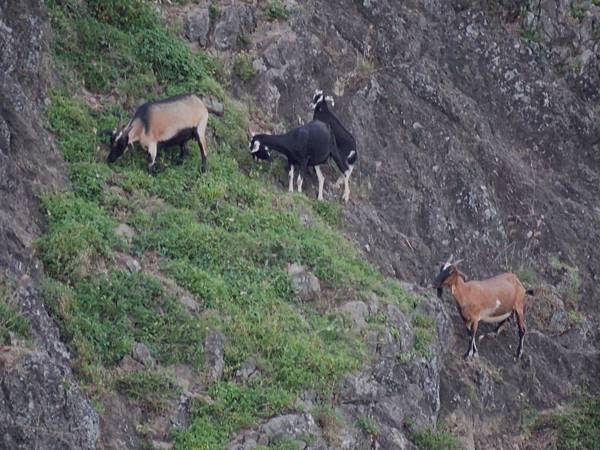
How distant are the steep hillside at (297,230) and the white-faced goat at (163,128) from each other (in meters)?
0.29

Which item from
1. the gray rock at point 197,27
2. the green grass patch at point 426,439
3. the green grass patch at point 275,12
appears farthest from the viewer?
the green grass patch at point 275,12

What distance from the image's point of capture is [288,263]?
1844cm

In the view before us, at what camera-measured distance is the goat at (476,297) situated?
20.1 m

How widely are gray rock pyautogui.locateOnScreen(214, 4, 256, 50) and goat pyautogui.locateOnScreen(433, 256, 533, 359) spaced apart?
5.13 metres

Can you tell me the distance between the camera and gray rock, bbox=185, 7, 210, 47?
22188mm

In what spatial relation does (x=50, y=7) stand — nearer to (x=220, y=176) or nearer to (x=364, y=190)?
(x=220, y=176)

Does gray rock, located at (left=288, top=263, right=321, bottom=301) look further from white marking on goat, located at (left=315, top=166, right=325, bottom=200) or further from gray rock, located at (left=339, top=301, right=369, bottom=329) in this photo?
white marking on goat, located at (left=315, top=166, right=325, bottom=200)

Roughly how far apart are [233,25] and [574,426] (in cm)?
827

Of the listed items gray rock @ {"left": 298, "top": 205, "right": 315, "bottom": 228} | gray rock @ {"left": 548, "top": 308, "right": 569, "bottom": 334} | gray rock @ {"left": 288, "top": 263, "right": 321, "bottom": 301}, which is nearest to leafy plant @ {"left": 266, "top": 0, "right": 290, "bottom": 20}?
gray rock @ {"left": 298, "top": 205, "right": 315, "bottom": 228}

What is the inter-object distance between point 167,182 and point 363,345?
3782 millimetres

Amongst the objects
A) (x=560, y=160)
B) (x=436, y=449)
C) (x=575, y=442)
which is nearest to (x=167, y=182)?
(x=436, y=449)

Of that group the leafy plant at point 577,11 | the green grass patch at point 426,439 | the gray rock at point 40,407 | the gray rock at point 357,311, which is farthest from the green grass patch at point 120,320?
the leafy plant at point 577,11

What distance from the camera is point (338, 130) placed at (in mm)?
21375

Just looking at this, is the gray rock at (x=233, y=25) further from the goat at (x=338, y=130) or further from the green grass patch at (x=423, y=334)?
the green grass patch at (x=423, y=334)
